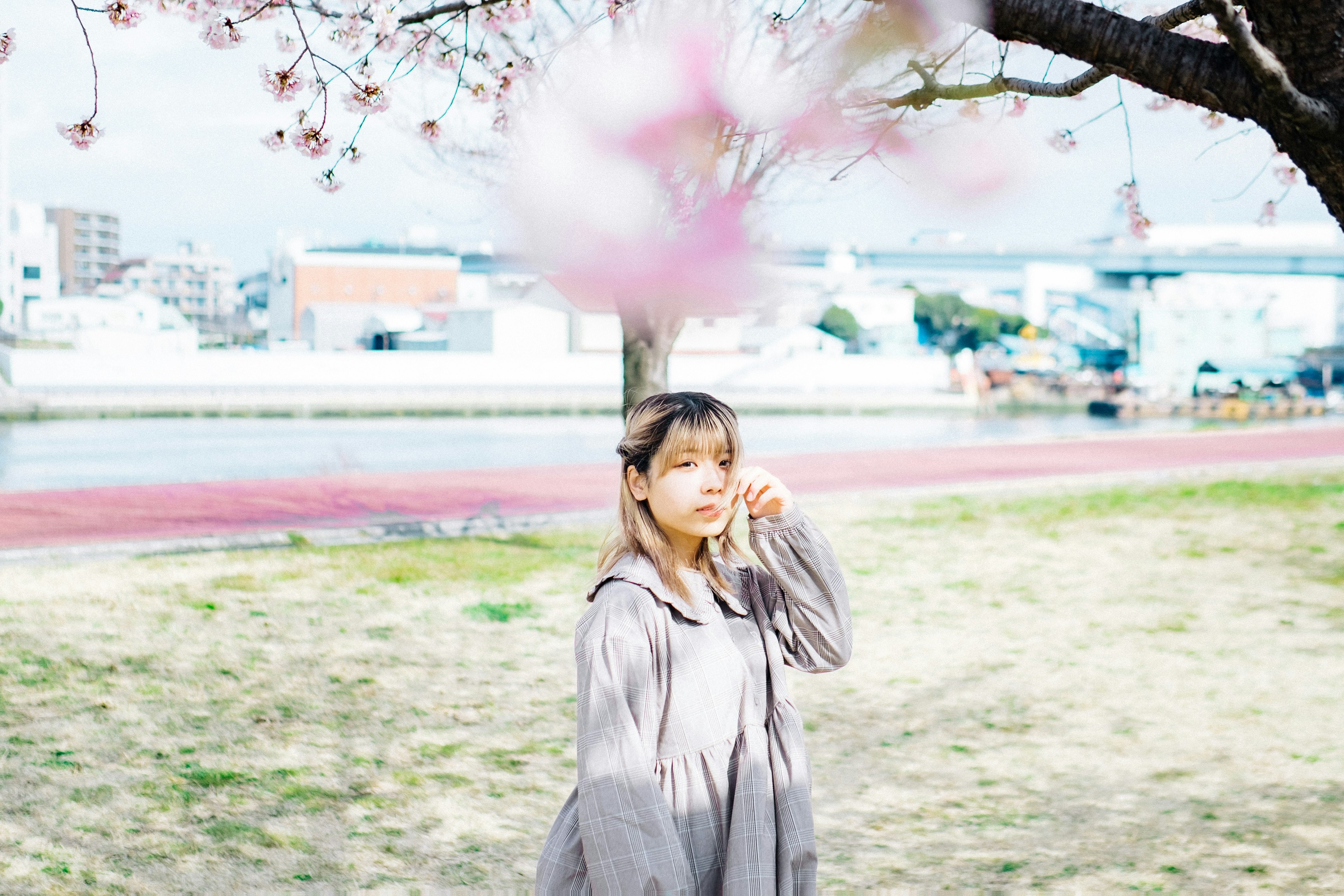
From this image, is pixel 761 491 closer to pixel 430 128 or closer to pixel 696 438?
pixel 696 438

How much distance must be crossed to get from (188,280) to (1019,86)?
120345mm

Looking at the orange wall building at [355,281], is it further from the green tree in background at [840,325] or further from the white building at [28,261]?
the green tree in background at [840,325]

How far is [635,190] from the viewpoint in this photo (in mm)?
5156

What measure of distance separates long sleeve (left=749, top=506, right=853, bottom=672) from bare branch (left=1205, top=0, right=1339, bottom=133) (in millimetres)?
1185

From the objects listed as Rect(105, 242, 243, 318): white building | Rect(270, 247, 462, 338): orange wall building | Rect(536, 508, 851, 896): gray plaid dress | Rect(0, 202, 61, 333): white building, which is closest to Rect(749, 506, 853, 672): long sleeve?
Rect(536, 508, 851, 896): gray plaid dress

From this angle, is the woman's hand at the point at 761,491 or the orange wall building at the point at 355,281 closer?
the woman's hand at the point at 761,491

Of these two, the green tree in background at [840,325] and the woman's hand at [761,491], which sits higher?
the green tree in background at [840,325]

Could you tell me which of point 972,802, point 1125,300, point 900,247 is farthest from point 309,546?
point 1125,300

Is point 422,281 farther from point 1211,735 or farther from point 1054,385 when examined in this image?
point 1211,735

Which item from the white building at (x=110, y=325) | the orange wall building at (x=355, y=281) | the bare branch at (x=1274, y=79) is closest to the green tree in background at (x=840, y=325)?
the orange wall building at (x=355, y=281)

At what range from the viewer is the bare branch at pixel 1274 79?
216 centimetres

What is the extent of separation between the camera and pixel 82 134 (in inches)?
142

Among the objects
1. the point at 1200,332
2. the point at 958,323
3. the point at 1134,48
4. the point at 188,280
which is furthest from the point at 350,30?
the point at 188,280

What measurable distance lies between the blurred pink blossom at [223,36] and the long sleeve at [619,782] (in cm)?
280
